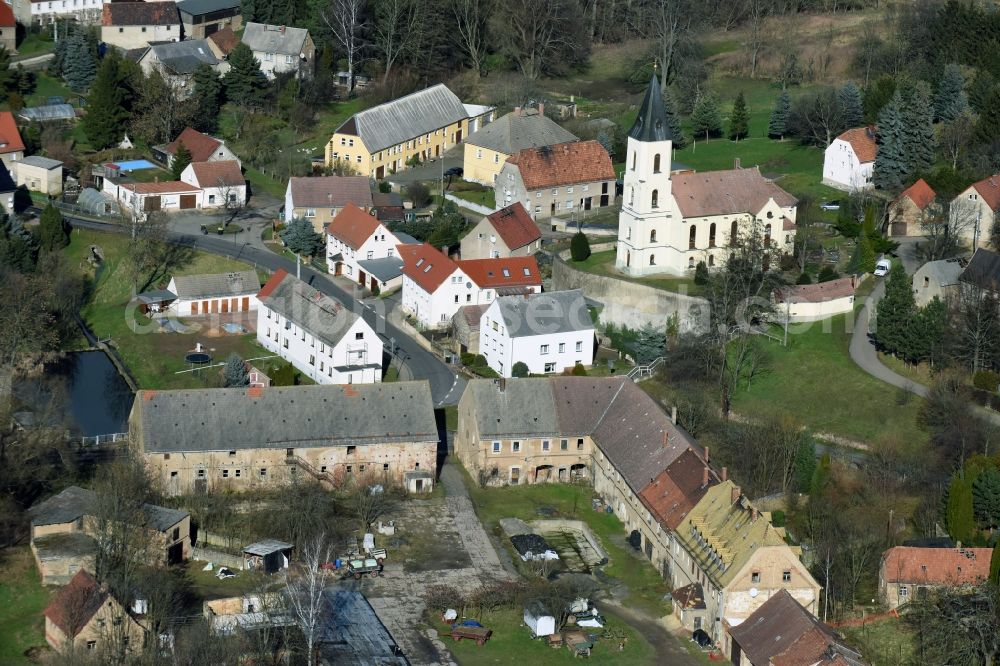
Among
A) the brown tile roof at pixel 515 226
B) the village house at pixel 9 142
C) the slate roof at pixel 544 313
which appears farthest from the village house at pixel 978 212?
the village house at pixel 9 142

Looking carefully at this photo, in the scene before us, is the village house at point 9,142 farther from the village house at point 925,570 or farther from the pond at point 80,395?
the village house at point 925,570

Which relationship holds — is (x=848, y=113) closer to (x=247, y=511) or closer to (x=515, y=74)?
(x=515, y=74)

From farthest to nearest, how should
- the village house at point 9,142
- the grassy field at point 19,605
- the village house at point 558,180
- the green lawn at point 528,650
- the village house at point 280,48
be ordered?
the village house at point 280,48 < the village house at point 9,142 < the village house at point 558,180 < the green lawn at point 528,650 < the grassy field at point 19,605

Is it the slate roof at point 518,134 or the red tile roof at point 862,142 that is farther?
the slate roof at point 518,134

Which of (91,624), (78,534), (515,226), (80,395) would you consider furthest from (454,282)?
(91,624)

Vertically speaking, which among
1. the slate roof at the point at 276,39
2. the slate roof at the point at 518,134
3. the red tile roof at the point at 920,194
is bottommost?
the slate roof at the point at 518,134

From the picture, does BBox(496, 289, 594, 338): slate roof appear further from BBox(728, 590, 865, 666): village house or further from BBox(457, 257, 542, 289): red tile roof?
BBox(728, 590, 865, 666): village house

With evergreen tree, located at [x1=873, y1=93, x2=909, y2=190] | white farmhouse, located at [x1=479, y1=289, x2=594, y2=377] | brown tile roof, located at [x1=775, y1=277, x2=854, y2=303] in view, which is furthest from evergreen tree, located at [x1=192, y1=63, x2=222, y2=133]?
brown tile roof, located at [x1=775, y1=277, x2=854, y2=303]
